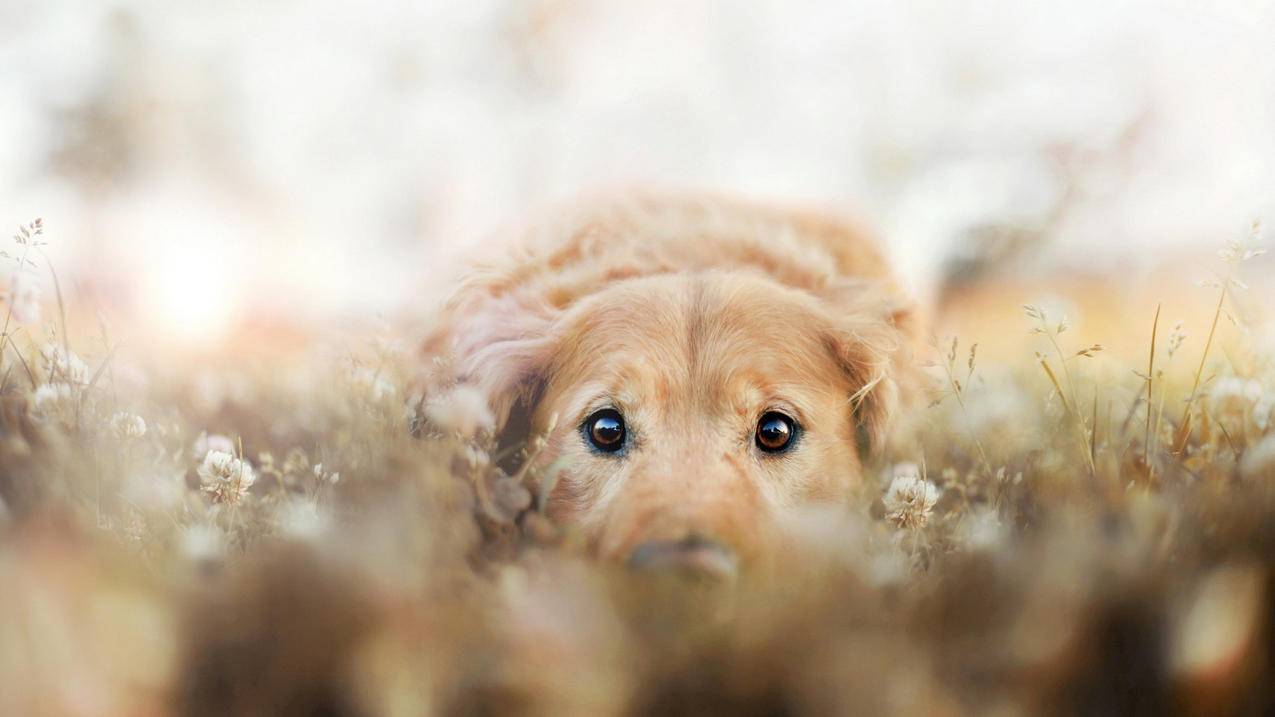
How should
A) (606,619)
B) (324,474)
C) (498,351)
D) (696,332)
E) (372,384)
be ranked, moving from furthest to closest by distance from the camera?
(498,351) < (696,332) < (372,384) < (324,474) < (606,619)

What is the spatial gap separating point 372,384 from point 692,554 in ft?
2.81

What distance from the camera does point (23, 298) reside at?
143 cm

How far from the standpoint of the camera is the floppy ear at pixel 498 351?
205cm

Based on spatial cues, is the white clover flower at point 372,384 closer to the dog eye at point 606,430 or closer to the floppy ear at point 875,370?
the dog eye at point 606,430

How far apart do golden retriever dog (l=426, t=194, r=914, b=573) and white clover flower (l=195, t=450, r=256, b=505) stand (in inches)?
18.9

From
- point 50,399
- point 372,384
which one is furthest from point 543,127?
point 50,399

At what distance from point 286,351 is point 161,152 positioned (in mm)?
496

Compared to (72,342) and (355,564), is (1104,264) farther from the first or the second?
(72,342)

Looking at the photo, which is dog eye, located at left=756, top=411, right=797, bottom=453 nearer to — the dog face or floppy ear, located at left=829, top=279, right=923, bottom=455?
the dog face

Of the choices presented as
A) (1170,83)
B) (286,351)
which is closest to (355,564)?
(286,351)

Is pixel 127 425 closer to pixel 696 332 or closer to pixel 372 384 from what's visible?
pixel 372 384

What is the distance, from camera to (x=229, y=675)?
0.54 meters

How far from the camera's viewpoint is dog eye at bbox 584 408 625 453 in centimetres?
194

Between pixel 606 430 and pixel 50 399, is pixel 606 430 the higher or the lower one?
the higher one
